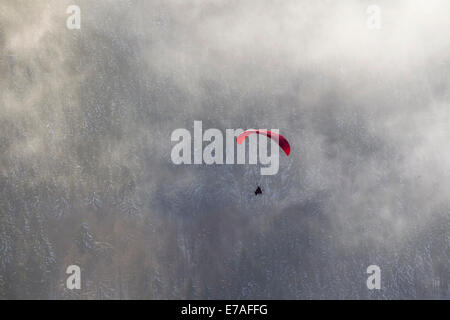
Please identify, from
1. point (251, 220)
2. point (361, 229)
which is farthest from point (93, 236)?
point (361, 229)

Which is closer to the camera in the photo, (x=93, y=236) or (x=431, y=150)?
(x=93, y=236)

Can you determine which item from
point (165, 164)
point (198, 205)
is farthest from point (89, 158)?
point (198, 205)

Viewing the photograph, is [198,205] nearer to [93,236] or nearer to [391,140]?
[93,236]

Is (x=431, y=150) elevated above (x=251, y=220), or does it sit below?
above

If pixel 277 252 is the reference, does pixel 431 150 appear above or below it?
above
